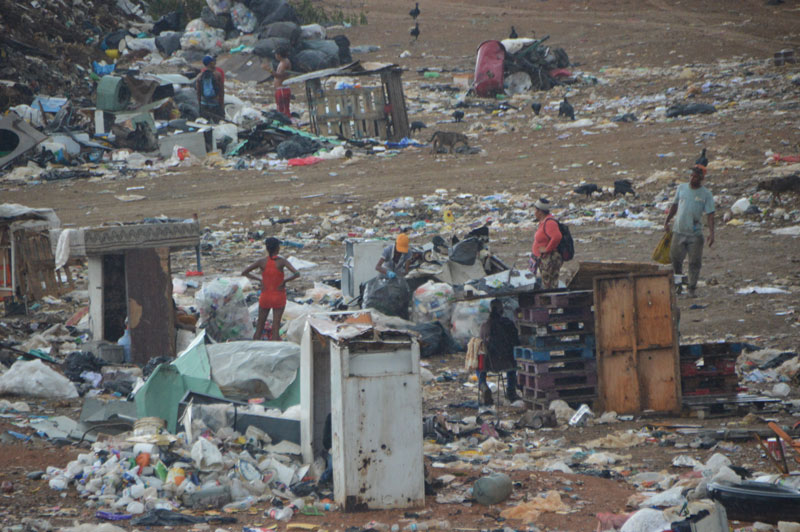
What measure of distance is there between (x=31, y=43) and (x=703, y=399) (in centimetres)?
2211

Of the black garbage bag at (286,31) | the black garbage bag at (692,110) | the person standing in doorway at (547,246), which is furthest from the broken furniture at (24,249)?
the black garbage bag at (286,31)

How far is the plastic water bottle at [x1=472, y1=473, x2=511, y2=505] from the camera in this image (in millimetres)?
5031

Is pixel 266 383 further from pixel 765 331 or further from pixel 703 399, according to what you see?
pixel 765 331

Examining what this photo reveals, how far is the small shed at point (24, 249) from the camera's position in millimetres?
10836

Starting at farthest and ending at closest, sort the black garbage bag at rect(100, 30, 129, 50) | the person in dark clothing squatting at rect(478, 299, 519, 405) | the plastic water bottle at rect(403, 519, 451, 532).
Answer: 1. the black garbage bag at rect(100, 30, 129, 50)
2. the person in dark clothing squatting at rect(478, 299, 519, 405)
3. the plastic water bottle at rect(403, 519, 451, 532)

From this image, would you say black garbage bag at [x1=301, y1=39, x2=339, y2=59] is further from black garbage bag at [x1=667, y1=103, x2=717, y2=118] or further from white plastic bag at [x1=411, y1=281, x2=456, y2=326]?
white plastic bag at [x1=411, y1=281, x2=456, y2=326]

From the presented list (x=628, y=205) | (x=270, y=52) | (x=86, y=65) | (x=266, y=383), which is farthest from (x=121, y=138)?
(x=266, y=383)

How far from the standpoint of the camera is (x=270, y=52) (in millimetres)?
27297

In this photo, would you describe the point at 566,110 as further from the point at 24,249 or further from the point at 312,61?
the point at 24,249

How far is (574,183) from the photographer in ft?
51.0

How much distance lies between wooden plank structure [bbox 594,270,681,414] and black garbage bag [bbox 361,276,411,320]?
2.81 meters

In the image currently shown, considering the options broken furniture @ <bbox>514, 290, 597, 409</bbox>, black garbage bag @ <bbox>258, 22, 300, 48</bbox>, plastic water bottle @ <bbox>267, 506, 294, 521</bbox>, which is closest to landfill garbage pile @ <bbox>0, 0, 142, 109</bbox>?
black garbage bag @ <bbox>258, 22, 300, 48</bbox>

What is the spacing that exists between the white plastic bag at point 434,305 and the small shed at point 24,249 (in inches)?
176

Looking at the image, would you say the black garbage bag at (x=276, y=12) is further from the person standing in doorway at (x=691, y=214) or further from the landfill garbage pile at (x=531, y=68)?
the person standing in doorway at (x=691, y=214)
